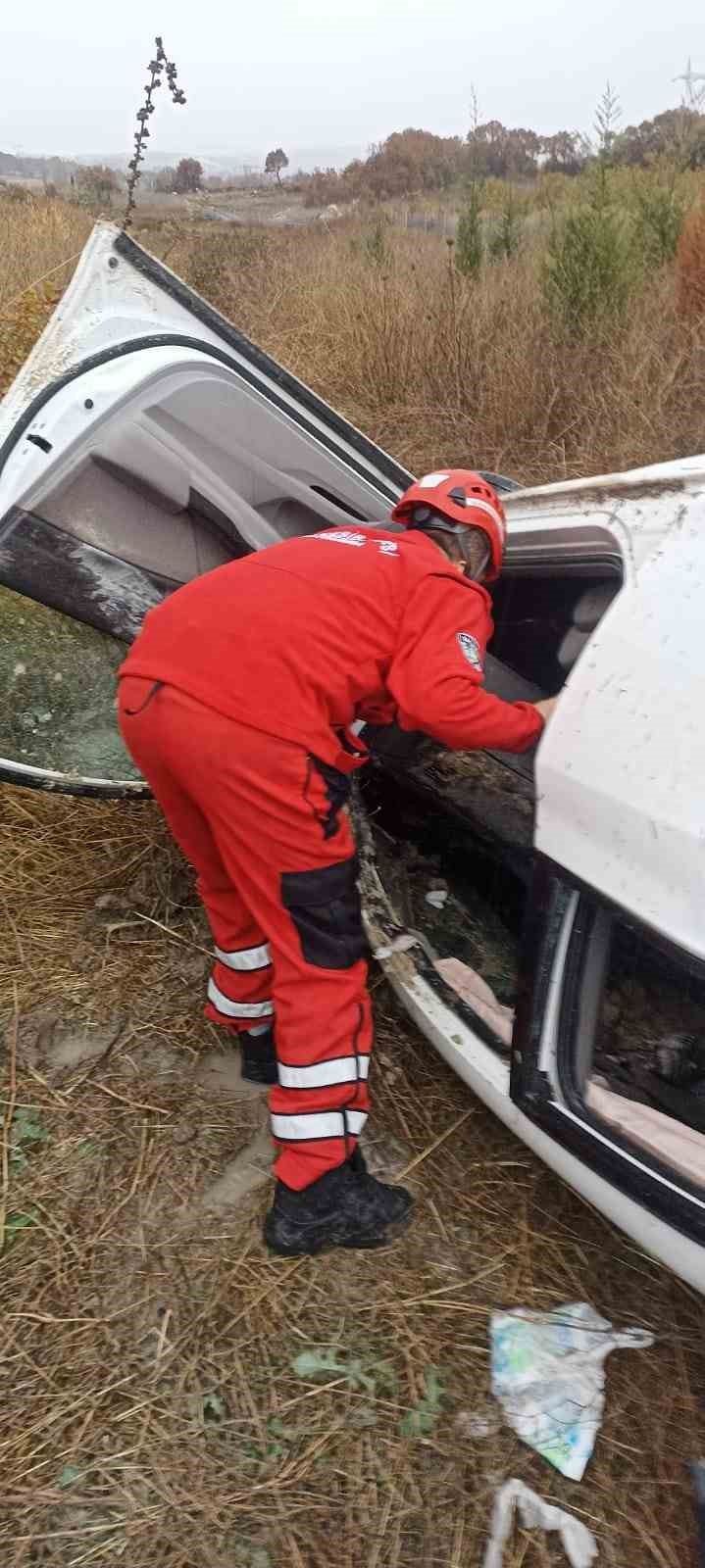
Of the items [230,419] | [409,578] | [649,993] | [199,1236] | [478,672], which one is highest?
[230,419]

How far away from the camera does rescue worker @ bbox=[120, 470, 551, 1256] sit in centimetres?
180

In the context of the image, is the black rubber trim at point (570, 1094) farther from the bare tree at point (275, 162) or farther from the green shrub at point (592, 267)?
the bare tree at point (275, 162)

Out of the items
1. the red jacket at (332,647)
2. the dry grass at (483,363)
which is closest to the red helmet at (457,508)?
the red jacket at (332,647)

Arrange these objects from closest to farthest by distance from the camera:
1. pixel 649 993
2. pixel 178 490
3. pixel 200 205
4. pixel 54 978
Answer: pixel 649 993 < pixel 178 490 < pixel 54 978 < pixel 200 205

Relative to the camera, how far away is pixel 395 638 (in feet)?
6.28

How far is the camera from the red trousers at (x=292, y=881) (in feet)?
5.89

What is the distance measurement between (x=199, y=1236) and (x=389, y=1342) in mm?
479

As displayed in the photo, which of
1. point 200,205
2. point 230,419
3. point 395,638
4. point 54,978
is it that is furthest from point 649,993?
point 200,205

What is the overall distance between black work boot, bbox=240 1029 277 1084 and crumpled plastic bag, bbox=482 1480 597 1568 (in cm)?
103

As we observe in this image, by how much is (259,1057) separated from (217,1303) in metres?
0.60

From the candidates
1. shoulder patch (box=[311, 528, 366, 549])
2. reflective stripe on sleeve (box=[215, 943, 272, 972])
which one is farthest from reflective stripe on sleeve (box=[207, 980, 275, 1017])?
shoulder patch (box=[311, 528, 366, 549])

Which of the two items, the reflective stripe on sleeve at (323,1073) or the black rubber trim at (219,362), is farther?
the black rubber trim at (219,362)

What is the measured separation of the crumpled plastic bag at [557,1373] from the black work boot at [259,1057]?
0.80m

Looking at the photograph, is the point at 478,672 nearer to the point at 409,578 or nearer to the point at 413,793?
the point at 409,578
